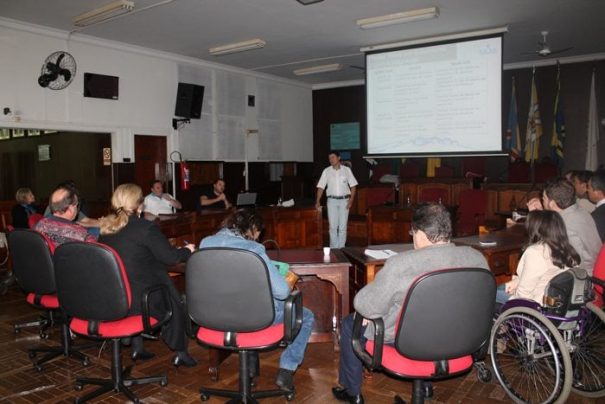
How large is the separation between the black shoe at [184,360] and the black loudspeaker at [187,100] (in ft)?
19.5

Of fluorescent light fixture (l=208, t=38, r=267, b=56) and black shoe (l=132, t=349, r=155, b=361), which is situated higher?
fluorescent light fixture (l=208, t=38, r=267, b=56)

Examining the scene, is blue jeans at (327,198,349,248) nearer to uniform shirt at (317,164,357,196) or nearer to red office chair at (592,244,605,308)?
uniform shirt at (317,164,357,196)

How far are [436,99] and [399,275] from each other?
5.23m

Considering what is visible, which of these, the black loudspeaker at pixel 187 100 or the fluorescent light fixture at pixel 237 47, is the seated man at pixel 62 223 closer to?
the fluorescent light fixture at pixel 237 47

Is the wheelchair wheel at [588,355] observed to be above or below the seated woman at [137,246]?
below

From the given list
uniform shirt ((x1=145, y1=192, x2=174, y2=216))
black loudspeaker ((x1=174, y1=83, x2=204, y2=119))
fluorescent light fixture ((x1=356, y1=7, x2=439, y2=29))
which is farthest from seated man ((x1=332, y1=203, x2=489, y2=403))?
black loudspeaker ((x1=174, y1=83, x2=204, y2=119))

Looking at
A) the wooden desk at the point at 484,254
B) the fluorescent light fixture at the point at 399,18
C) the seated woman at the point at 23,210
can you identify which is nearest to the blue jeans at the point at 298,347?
the wooden desk at the point at 484,254

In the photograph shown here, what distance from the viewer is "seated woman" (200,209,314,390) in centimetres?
258

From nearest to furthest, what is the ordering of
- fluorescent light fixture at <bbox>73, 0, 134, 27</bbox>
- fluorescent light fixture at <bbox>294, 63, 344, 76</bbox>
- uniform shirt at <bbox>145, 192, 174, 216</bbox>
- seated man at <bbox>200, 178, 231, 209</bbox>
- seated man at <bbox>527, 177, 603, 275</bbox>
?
seated man at <bbox>527, 177, 603, 275</bbox>
fluorescent light fixture at <bbox>73, 0, 134, 27</bbox>
uniform shirt at <bbox>145, 192, 174, 216</bbox>
seated man at <bbox>200, 178, 231, 209</bbox>
fluorescent light fixture at <bbox>294, 63, 344, 76</bbox>

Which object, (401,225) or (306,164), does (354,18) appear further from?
(306,164)

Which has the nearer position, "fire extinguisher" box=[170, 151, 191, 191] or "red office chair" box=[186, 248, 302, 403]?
"red office chair" box=[186, 248, 302, 403]

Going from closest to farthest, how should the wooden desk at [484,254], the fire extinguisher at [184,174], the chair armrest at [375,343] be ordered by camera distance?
1. the chair armrest at [375,343]
2. the wooden desk at [484,254]
3. the fire extinguisher at [184,174]

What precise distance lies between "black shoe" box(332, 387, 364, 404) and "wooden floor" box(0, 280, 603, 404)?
0.04 m

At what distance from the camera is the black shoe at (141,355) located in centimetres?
360
